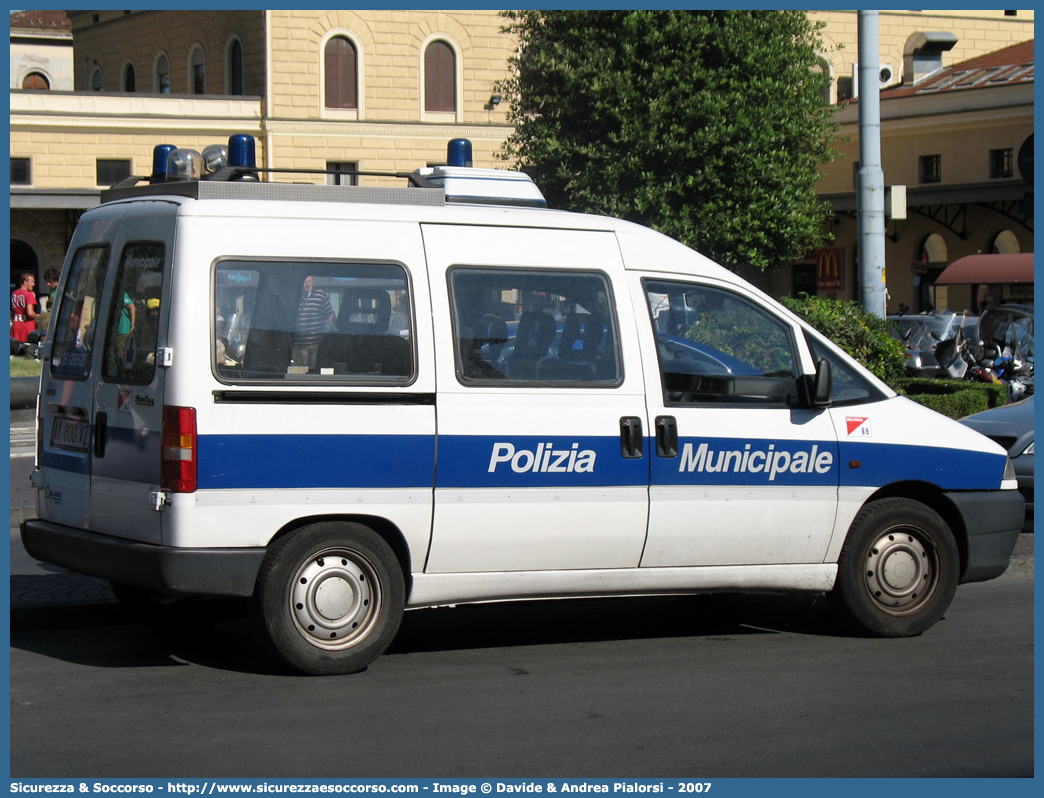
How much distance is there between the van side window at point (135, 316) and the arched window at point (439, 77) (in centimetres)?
4062

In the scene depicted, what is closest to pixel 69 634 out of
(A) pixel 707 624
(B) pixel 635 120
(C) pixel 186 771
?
(C) pixel 186 771

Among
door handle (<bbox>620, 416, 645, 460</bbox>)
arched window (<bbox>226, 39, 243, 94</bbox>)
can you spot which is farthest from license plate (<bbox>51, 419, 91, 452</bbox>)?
arched window (<bbox>226, 39, 243, 94</bbox>)

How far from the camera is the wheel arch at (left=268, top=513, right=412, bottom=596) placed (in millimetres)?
6047

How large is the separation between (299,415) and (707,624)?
2.67 metres

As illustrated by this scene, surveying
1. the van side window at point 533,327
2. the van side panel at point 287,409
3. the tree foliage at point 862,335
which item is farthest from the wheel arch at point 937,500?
the tree foliage at point 862,335

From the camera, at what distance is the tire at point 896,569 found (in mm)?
6926

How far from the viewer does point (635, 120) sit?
26.9m

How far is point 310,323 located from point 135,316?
2.55 ft

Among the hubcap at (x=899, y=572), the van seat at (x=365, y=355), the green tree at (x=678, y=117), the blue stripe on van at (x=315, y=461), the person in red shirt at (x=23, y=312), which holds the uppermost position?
the green tree at (x=678, y=117)

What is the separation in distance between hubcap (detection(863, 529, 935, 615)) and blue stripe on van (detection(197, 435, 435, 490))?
2354mm

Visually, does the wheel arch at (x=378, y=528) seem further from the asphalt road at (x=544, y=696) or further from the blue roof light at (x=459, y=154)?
the blue roof light at (x=459, y=154)

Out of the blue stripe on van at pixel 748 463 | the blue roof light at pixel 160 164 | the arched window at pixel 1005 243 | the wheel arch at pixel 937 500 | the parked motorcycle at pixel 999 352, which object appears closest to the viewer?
the blue stripe on van at pixel 748 463

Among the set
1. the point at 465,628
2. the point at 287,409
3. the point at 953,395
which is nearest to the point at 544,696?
the point at 465,628

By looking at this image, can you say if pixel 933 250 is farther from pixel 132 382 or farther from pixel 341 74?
pixel 132 382
